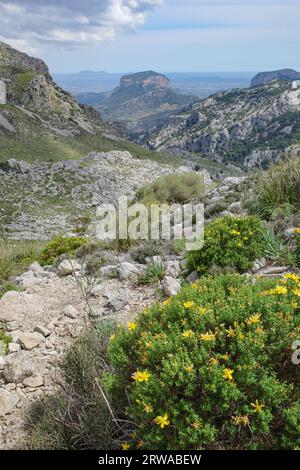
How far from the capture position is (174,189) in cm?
2039

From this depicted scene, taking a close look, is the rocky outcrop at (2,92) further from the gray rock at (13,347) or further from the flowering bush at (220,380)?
the flowering bush at (220,380)

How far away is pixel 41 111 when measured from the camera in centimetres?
7438

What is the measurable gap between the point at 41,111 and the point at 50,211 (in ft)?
152

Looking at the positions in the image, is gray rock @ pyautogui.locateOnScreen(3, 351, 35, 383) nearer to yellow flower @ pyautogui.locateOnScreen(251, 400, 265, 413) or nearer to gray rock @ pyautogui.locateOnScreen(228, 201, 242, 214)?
yellow flower @ pyautogui.locateOnScreen(251, 400, 265, 413)

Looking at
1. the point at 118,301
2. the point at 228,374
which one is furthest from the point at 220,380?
the point at 118,301

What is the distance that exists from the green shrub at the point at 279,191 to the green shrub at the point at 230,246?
1.47m

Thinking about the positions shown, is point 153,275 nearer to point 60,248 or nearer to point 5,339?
point 5,339

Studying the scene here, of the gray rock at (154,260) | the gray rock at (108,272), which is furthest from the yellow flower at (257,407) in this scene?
the gray rock at (108,272)

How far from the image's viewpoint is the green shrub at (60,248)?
9.40m

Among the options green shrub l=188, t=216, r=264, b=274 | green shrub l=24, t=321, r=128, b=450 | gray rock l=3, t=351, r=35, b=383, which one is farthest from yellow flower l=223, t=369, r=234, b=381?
green shrub l=188, t=216, r=264, b=274

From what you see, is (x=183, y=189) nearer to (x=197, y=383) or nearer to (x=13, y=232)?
(x=13, y=232)

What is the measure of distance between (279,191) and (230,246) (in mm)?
2514

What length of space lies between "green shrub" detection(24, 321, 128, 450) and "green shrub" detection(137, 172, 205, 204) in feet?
49.5
